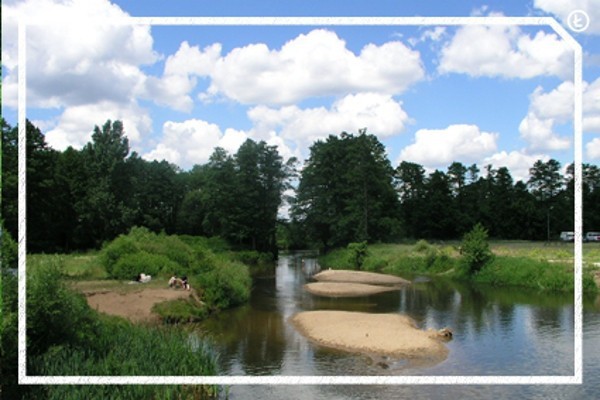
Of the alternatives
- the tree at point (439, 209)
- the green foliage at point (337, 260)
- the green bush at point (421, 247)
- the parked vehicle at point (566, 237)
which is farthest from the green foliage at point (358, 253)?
the parked vehicle at point (566, 237)

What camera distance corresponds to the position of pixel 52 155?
2151 inches

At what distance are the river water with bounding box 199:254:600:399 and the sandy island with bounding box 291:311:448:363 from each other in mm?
634

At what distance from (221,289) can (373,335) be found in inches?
431

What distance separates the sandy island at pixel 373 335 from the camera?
2000 centimetres

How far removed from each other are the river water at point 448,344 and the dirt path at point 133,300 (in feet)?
8.30

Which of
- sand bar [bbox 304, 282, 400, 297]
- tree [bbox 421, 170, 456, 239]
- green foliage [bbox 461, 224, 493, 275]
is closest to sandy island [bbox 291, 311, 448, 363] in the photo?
sand bar [bbox 304, 282, 400, 297]

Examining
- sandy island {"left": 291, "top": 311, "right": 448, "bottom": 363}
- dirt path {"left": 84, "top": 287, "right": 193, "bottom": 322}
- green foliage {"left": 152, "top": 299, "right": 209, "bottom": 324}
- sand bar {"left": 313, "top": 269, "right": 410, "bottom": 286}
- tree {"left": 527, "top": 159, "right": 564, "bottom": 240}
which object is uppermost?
tree {"left": 527, "top": 159, "right": 564, "bottom": 240}

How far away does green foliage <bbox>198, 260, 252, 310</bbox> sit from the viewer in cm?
2962

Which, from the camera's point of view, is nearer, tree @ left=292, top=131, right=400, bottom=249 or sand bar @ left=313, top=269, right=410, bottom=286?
sand bar @ left=313, top=269, right=410, bottom=286

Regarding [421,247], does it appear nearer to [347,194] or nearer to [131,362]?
[347,194]

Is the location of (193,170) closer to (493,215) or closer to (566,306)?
(493,215)

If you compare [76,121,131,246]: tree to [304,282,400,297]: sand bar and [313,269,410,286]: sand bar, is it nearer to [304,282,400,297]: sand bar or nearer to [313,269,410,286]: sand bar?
[313,269,410,286]: sand bar

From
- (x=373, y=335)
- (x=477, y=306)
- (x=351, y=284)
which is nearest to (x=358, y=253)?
(x=351, y=284)

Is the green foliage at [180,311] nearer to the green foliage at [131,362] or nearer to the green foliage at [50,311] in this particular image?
the green foliage at [131,362]
